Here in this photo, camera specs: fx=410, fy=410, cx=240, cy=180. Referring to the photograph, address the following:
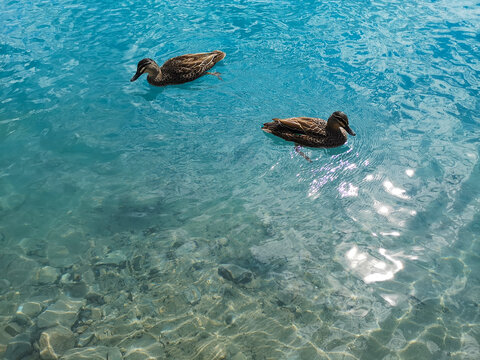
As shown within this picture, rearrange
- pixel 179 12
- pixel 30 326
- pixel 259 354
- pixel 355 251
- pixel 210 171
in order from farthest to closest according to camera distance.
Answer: pixel 179 12 → pixel 210 171 → pixel 355 251 → pixel 30 326 → pixel 259 354

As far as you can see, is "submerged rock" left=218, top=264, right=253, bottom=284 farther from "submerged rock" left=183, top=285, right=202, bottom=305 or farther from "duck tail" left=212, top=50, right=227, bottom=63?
"duck tail" left=212, top=50, right=227, bottom=63

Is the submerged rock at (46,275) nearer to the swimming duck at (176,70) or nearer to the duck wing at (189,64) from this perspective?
the swimming duck at (176,70)

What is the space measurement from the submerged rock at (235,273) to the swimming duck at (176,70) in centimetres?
496

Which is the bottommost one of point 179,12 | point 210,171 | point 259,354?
point 259,354

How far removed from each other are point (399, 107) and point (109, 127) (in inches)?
226

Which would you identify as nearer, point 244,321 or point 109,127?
point 244,321

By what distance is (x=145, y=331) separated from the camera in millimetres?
4727

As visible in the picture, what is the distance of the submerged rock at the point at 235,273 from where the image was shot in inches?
208

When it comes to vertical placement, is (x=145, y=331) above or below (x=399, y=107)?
below

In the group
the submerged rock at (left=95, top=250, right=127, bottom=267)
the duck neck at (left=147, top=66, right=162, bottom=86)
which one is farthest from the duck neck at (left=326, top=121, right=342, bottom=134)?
the duck neck at (left=147, top=66, right=162, bottom=86)

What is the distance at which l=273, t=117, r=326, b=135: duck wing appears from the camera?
6981 millimetres

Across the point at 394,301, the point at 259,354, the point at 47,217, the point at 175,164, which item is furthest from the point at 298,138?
the point at 47,217

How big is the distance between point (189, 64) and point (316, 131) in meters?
3.53

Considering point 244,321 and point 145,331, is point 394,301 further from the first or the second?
point 145,331
